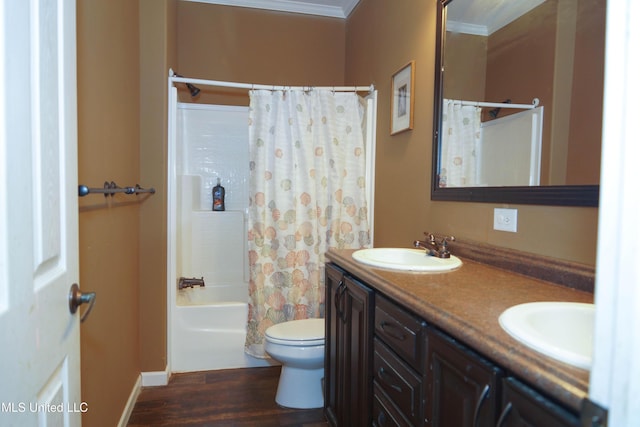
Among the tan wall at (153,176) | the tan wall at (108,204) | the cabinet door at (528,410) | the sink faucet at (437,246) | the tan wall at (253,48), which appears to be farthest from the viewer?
the tan wall at (253,48)

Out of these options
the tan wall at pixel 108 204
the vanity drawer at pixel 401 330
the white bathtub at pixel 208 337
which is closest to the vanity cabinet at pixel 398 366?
the vanity drawer at pixel 401 330

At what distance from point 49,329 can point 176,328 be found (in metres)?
1.89

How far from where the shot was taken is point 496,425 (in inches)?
26.9

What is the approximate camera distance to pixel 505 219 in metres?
1.35

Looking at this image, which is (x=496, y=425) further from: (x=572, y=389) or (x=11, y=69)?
(x=11, y=69)

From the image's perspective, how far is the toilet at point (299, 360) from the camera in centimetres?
201

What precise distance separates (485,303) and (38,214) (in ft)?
3.32

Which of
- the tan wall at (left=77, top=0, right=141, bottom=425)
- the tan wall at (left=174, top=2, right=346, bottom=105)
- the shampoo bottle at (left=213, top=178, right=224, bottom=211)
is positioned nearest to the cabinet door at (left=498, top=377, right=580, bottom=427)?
the tan wall at (left=77, top=0, right=141, bottom=425)

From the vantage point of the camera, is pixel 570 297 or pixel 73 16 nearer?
pixel 73 16

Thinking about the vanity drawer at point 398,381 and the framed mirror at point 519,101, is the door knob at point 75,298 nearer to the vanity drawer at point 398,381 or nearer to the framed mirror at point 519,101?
the vanity drawer at point 398,381

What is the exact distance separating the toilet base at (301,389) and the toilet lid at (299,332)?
22 centimetres

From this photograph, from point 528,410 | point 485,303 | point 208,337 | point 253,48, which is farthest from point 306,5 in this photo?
point 528,410

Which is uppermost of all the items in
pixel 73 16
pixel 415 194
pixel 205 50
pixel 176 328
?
pixel 205 50

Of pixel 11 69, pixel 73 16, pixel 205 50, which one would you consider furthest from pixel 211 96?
pixel 11 69
